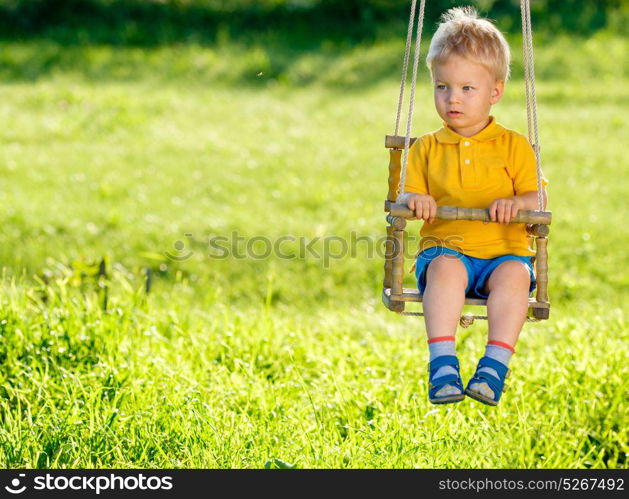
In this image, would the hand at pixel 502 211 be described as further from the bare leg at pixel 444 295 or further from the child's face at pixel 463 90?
the child's face at pixel 463 90

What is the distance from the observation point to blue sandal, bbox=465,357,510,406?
3.19 meters

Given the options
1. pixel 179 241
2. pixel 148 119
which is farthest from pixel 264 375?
pixel 148 119

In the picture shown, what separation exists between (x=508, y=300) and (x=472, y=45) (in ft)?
3.41

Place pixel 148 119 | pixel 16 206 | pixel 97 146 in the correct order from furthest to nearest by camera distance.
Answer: pixel 148 119
pixel 97 146
pixel 16 206

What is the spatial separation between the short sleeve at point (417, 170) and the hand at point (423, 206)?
1.08 feet

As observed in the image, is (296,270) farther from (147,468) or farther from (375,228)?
(147,468)

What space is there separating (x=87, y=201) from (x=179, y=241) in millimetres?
1394

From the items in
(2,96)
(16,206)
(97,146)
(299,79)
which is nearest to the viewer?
(16,206)

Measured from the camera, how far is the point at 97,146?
400 inches

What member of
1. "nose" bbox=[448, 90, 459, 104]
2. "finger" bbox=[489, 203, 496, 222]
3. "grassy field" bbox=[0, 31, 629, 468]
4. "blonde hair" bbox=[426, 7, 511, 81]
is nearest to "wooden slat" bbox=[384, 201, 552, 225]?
"finger" bbox=[489, 203, 496, 222]

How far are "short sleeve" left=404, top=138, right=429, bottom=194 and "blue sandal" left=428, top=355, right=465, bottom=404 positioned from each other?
849mm

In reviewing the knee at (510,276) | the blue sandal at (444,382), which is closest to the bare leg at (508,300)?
the knee at (510,276)

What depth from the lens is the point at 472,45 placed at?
350 centimetres

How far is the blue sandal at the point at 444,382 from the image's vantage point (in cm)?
316
